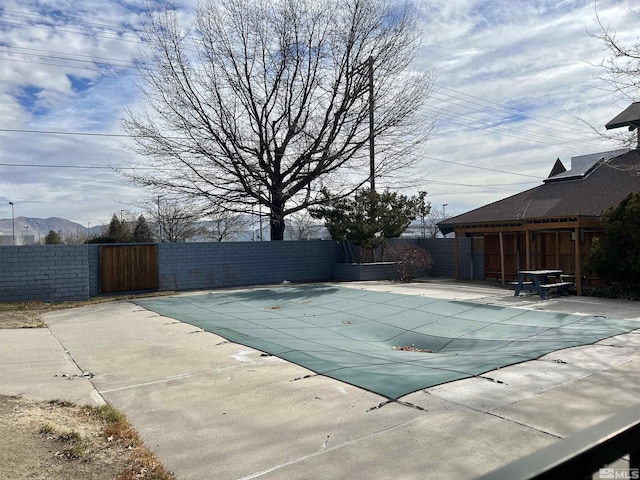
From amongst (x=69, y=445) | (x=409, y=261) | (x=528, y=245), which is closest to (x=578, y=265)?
(x=528, y=245)

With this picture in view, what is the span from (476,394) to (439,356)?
219cm

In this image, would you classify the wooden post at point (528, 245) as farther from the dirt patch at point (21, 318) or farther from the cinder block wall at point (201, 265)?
the dirt patch at point (21, 318)

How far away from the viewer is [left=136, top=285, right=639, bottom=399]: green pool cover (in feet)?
19.4

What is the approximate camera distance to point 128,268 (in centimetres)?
1641

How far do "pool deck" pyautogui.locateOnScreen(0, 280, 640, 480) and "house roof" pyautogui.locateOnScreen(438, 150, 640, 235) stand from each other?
927cm

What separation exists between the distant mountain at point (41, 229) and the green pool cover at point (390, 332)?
91.3ft

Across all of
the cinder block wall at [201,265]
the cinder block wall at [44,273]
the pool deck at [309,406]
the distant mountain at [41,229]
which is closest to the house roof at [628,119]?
the cinder block wall at [201,265]

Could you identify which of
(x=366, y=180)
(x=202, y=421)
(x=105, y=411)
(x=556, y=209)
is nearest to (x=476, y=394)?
(x=202, y=421)

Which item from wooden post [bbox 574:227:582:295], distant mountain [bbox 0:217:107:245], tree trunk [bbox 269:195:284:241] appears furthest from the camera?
distant mountain [bbox 0:217:107:245]

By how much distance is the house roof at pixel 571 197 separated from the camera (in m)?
15.8

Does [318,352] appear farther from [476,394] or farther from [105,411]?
[105,411]

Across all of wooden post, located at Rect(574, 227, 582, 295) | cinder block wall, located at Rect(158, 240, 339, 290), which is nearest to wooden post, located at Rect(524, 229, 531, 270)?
wooden post, located at Rect(574, 227, 582, 295)

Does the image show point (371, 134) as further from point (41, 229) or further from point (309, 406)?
point (41, 229)

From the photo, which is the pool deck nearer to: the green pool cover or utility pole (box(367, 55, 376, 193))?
the green pool cover
